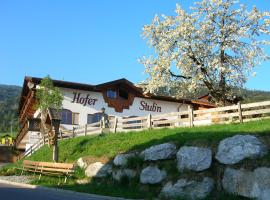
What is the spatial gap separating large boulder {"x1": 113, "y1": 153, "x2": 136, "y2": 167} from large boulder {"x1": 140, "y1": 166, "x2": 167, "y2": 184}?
1712 mm

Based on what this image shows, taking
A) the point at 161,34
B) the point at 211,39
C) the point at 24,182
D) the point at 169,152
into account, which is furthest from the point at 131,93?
the point at 169,152

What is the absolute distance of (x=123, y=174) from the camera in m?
18.6

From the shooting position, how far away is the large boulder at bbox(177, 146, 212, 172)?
1574cm

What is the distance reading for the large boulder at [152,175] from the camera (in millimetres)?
16859

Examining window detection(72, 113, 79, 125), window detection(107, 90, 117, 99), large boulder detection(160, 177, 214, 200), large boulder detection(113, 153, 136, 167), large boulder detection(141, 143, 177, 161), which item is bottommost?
large boulder detection(160, 177, 214, 200)

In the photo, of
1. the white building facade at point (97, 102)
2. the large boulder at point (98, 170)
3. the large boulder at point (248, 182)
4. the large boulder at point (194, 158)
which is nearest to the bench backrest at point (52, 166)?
the large boulder at point (98, 170)

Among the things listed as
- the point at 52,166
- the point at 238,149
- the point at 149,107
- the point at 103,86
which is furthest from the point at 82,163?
the point at 149,107

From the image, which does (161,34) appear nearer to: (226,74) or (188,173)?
(226,74)

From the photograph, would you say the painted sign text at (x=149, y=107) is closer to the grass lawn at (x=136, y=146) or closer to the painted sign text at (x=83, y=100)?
the painted sign text at (x=83, y=100)

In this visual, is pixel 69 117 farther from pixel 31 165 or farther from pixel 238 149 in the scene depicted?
pixel 238 149

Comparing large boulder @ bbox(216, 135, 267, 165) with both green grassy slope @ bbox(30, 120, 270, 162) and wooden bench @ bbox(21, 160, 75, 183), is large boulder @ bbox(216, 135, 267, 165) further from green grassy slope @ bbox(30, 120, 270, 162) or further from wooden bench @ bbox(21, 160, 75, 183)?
wooden bench @ bbox(21, 160, 75, 183)

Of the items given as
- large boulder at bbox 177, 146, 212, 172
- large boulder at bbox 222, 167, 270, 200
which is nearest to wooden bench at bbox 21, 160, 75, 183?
large boulder at bbox 177, 146, 212, 172

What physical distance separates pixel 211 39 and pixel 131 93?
15350 millimetres

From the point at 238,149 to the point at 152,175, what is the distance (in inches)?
141
